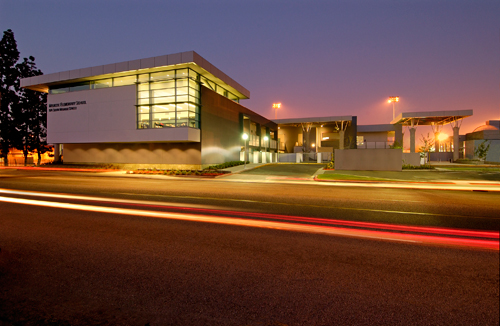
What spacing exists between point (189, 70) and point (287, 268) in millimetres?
26162

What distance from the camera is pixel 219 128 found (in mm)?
31453

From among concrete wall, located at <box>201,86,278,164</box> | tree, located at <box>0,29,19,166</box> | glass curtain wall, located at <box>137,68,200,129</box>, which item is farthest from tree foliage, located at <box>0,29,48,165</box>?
concrete wall, located at <box>201,86,278,164</box>

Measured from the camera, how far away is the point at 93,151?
3153 cm

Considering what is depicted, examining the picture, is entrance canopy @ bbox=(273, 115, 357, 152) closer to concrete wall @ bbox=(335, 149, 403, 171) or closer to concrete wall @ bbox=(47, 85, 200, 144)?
concrete wall @ bbox=(335, 149, 403, 171)

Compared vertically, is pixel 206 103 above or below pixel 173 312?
above

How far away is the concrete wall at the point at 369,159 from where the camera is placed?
2644 centimetres

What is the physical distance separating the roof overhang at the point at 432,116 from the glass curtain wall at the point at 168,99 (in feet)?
127

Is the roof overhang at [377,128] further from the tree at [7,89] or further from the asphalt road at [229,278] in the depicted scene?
the tree at [7,89]

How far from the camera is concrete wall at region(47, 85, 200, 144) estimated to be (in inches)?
1059

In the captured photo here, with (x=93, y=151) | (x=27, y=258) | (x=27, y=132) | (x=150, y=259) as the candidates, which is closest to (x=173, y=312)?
(x=150, y=259)

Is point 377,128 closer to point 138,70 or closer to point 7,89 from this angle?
point 138,70

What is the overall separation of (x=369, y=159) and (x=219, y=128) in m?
18.2

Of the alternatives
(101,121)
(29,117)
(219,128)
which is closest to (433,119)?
(219,128)

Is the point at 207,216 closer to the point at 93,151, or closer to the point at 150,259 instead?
the point at 150,259
